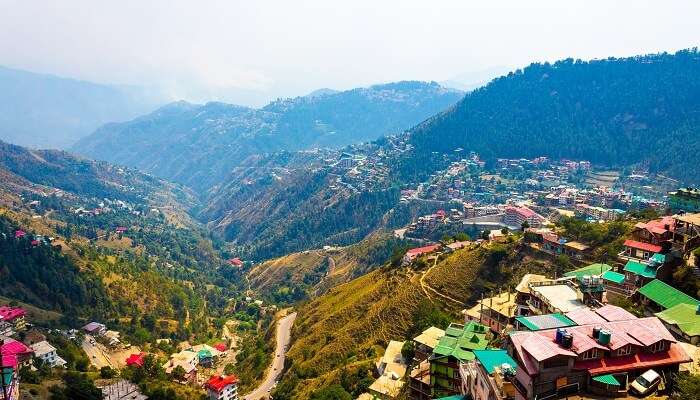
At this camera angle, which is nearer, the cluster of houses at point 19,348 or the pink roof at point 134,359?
the cluster of houses at point 19,348

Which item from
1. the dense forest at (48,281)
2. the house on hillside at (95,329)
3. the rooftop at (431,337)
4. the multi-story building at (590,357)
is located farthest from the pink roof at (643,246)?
the dense forest at (48,281)

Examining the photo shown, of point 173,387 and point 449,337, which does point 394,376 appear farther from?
point 173,387

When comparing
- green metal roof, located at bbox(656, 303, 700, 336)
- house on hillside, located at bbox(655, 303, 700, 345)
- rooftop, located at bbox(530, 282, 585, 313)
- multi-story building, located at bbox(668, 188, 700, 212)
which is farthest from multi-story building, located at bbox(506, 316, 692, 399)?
multi-story building, located at bbox(668, 188, 700, 212)

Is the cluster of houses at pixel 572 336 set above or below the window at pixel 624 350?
below

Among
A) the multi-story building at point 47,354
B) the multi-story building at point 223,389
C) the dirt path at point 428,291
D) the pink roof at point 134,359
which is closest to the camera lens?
the dirt path at point 428,291

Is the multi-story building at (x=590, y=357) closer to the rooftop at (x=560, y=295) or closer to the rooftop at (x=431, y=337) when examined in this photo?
the rooftop at (x=560, y=295)

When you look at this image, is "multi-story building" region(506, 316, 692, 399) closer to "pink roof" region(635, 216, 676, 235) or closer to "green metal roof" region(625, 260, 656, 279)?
"green metal roof" region(625, 260, 656, 279)

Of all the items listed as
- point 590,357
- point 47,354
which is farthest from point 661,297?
point 47,354

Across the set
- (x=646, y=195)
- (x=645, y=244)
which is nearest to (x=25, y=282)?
(x=645, y=244)
